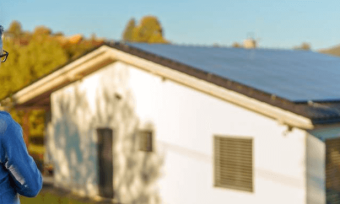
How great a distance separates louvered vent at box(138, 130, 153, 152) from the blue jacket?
487 inches

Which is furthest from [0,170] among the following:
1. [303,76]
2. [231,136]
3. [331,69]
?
[331,69]

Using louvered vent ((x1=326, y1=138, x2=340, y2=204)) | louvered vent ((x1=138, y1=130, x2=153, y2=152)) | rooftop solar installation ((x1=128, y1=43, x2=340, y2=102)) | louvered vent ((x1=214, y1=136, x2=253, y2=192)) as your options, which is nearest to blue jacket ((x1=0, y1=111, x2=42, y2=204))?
rooftop solar installation ((x1=128, y1=43, x2=340, y2=102))

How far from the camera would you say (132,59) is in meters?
14.0

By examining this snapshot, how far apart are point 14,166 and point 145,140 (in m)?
12.6

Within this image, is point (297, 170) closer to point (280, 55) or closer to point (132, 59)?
point (132, 59)

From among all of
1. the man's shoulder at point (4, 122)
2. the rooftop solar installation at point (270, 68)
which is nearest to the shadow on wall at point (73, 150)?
the rooftop solar installation at point (270, 68)

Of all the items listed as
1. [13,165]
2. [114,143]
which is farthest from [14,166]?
[114,143]

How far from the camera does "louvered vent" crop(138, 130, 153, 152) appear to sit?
14227 millimetres

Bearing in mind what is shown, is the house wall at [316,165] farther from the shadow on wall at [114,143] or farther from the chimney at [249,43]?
the chimney at [249,43]

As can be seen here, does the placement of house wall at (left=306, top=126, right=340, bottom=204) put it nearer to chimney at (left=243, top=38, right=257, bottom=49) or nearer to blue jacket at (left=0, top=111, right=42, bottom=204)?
blue jacket at (left=0, top=111, right=42, bottom=204)

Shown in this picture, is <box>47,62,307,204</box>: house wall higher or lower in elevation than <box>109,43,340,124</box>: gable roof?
lower

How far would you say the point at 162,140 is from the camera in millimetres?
13859

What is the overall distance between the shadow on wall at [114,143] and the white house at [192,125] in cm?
3

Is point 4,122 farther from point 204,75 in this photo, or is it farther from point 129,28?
point 129,28
